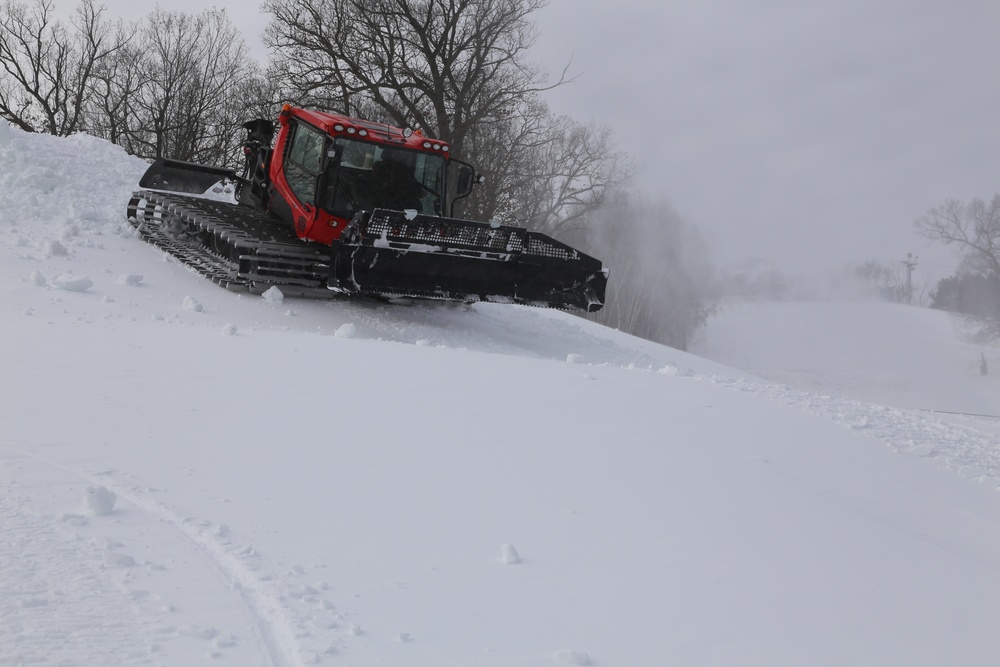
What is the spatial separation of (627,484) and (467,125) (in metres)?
22.0

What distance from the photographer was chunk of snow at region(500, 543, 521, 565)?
325 centimetres

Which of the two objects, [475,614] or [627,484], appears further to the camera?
[627,484]

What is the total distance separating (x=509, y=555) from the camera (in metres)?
3.25

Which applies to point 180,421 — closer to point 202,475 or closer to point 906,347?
point 202,475

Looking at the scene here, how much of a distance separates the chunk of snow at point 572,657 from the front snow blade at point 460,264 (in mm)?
7839

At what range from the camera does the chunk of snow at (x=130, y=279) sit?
9.89 m

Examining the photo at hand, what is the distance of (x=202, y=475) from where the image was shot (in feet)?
12.9

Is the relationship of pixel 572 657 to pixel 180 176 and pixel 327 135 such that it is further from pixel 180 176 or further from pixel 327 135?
pixel 180 176

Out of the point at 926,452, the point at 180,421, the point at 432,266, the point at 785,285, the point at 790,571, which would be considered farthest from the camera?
the point at 785,285

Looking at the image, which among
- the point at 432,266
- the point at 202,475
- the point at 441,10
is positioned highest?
the point at 441,10

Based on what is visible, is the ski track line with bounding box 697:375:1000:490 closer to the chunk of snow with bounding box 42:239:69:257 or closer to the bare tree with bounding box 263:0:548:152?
the chunk of snow with bounding box 42:239:69:257

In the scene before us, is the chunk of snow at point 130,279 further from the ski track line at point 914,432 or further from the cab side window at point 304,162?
the ski track line at point 914,432

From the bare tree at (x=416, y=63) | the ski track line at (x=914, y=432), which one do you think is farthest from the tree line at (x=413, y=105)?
the ski track line at (x=914, y=432)

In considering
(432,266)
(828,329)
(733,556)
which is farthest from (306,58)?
(733,556)
